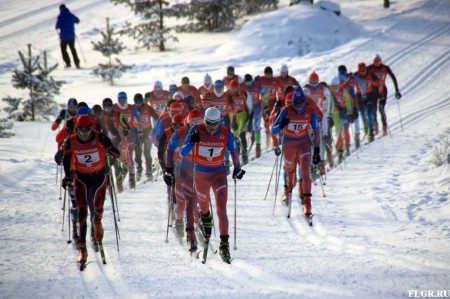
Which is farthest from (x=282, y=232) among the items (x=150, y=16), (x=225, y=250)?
(x=150, y=16)

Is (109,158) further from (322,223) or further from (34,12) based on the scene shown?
(34,12)

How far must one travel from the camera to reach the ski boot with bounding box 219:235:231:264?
773 cm

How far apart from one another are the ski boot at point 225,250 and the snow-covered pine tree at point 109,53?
1799 centimetres

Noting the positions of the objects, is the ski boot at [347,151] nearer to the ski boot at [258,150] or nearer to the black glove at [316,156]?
the ski boot at [258,150]

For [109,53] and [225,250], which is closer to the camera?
[225,250]

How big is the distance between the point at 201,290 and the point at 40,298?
240cm

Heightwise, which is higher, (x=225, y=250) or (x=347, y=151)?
(x=347, y=151)

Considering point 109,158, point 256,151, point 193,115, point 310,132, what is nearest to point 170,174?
point 193,115

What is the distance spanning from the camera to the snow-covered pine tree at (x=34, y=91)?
60.5ft

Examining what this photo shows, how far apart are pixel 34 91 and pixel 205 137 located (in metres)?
14.3

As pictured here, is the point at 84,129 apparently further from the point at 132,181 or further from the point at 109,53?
the point at 109,53

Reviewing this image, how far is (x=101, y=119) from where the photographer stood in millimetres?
12688

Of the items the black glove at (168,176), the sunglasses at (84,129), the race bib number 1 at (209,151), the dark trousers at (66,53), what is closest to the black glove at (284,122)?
the race bib number 1 at (209,151)

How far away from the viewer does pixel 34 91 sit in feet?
A: 64.0
